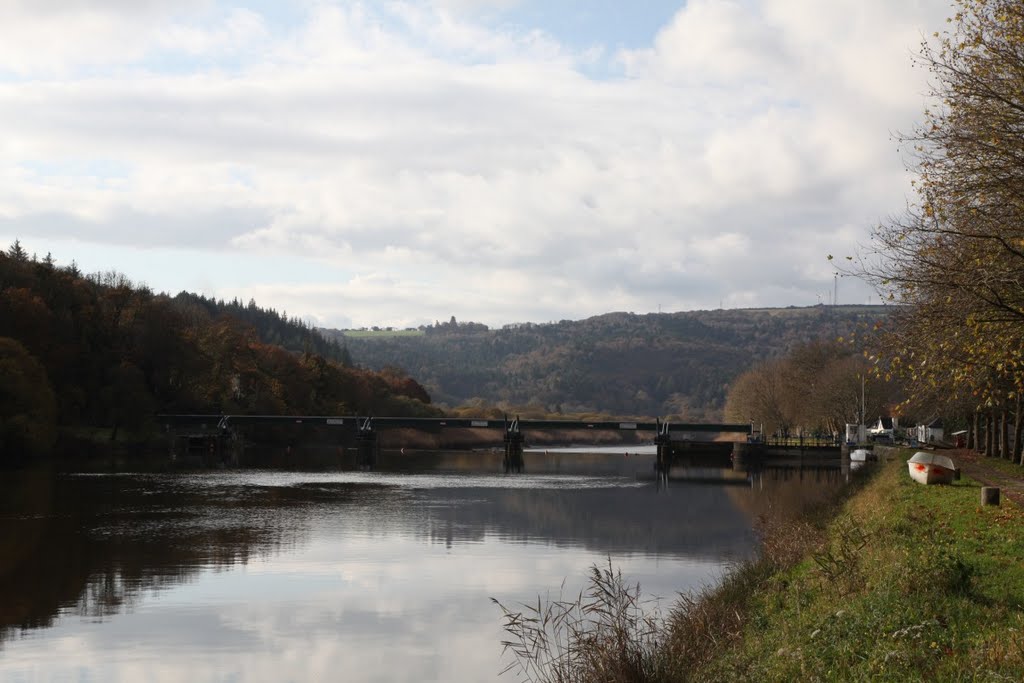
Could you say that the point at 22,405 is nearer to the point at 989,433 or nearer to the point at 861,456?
the point at 861,456

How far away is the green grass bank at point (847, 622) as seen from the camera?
12766 millimetres

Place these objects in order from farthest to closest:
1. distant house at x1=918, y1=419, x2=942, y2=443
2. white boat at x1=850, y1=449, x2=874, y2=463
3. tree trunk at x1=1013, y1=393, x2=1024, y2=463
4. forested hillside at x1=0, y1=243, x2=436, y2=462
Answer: distant house at x1=918, y1=419, x2=942, y2=443 < white boat at x1=850, y1=449, x2=874, y2=463 < forested hillside at x1=0, y1=243, x2=436, y2=462 < tree trunk at x1=1013, y1=393, x2=1024, y2=463

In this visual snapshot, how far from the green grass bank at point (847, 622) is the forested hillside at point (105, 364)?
6646 centimetres

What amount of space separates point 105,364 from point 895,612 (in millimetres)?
100007

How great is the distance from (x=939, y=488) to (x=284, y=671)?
2715cm

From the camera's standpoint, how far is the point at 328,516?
49.5 meters

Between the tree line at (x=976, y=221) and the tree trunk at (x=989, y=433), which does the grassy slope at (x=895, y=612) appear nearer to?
the tree line at (x=976, y=221)

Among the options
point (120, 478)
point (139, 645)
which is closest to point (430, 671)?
point (139, 645)

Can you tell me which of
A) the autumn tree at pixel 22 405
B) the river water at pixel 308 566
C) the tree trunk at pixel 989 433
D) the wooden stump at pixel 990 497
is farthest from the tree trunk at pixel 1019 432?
the autumn tree at pixel 22 405

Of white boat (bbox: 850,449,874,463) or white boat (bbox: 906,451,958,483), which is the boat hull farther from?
white boat (bbox: 850,449,874,463)

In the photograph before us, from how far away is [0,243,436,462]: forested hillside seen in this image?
8000 centimetres

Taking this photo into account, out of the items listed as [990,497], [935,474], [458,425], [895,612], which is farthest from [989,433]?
[458,425]

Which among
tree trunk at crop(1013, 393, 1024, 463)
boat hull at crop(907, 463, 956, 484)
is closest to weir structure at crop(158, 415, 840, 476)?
tree trunk at crop(1013, 393, 1024, 463)

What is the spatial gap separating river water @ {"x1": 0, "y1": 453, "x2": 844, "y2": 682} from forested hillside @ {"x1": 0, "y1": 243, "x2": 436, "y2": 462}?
13243mm
